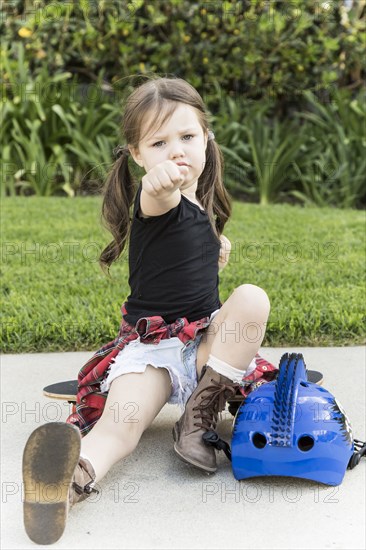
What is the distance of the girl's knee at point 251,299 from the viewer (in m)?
2.55

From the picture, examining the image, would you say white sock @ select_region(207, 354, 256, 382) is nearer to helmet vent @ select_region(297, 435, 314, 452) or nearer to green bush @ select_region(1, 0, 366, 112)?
helmet vent @ select_region(297, 435, 314, 452)

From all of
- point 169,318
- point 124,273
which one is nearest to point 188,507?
point 169,318

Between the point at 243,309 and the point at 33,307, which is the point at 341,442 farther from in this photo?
the point at 33,307

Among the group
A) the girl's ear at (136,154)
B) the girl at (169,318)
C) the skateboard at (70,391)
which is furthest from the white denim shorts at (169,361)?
the girl's ear at (136,154)

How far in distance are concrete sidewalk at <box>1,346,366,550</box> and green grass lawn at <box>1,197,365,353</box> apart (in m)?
0.83

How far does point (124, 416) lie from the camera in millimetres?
2486

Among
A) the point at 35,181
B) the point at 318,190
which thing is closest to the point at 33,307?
the point at 35,181

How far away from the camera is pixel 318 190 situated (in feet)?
22.2

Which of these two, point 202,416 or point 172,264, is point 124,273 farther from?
point 202,416

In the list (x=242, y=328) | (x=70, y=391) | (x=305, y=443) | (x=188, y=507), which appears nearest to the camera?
(x=188, y=507)

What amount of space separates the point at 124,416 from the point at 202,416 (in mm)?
245

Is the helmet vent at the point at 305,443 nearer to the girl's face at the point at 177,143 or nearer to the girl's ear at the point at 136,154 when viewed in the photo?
the girl's face at the point at 177,143

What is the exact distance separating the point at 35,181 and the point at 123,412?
446cm

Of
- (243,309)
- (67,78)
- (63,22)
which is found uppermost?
(243,309)
